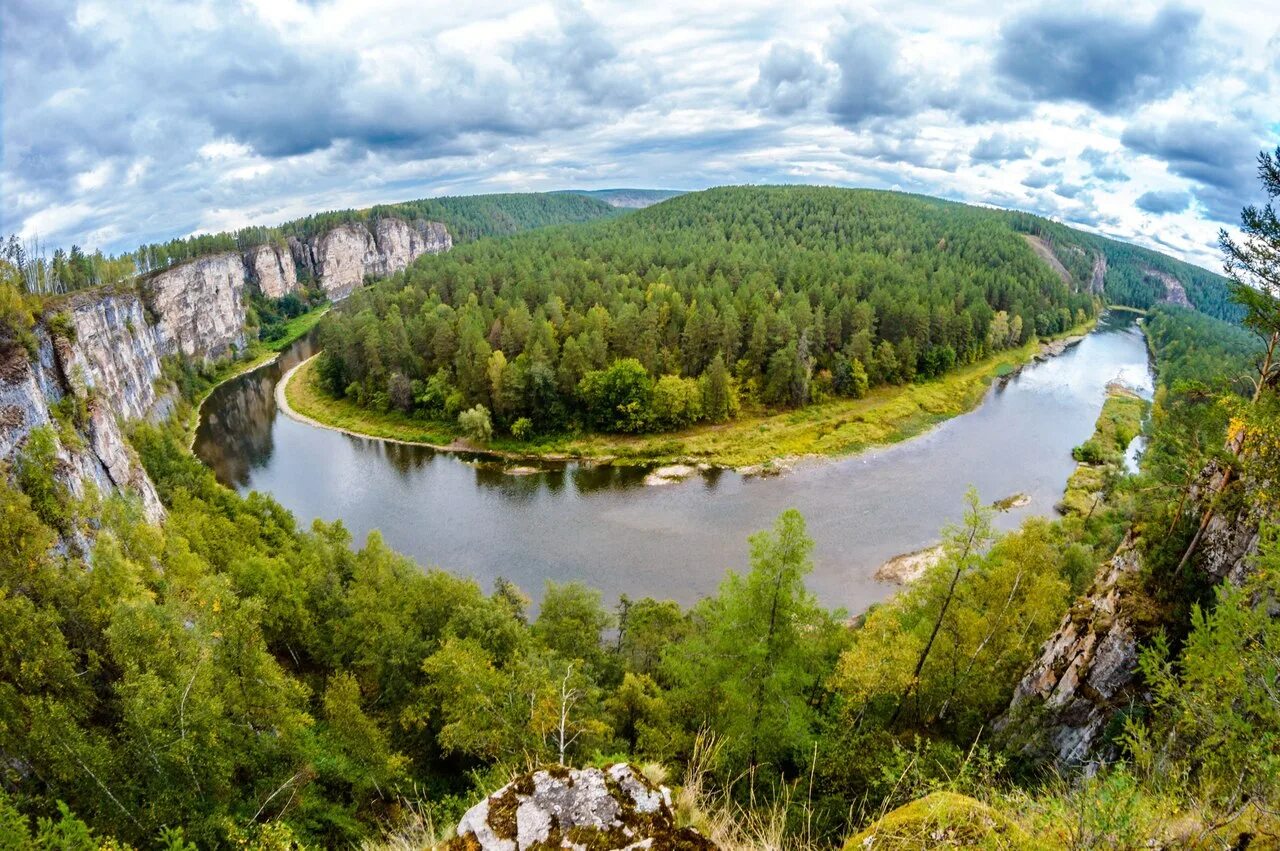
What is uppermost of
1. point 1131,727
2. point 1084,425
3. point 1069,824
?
point 1069,824

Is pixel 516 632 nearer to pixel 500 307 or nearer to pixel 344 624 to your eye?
pixel 344 624

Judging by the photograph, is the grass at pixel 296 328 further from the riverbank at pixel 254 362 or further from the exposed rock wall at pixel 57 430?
the exposed rock wall at pixel 57 430

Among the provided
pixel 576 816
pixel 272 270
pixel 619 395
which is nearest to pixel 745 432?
pixel 619 395

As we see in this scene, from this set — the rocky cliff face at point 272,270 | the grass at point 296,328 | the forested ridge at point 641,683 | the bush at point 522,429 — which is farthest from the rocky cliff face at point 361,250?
the forested ridge at point 641,683

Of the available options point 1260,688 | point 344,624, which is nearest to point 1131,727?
point 1260,688

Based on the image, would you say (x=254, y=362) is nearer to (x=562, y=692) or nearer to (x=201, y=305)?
(x=201, y=305)
